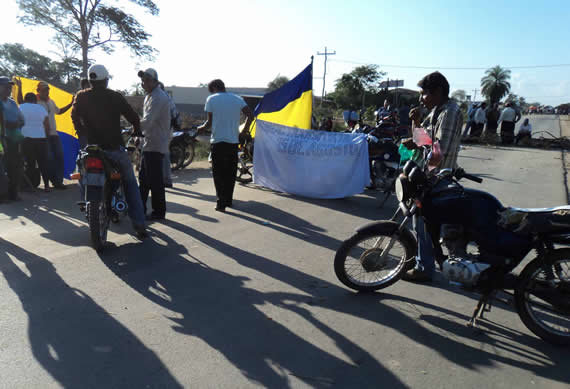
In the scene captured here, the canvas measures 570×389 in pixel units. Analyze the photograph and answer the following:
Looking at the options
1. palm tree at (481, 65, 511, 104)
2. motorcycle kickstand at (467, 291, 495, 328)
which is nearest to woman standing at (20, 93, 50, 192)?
motorcycle kickstand at (467, 291, 495, 328)

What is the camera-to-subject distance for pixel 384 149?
7.50 m

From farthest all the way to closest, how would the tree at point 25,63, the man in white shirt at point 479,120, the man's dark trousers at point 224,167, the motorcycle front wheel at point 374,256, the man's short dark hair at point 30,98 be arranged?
1. the tree at point 25,63
2. the man in white shirt at point 479,120
3. the man's short dark hair at point 30,98
4. the man's dark trousers at point 224,167
5. the motorcycle front wheel at point 374,256

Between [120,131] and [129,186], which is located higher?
[120,131]

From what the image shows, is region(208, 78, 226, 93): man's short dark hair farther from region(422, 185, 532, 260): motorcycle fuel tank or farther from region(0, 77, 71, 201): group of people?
region(422, 185, 532, 260): motorcycle fuel tank

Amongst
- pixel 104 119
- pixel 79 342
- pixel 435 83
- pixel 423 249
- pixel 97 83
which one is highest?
pixel 435 83

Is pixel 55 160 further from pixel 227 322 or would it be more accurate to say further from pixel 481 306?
pixel 481 306

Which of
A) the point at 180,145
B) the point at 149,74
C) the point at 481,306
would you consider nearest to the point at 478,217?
the point at 481,306

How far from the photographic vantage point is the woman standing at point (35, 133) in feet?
22.3

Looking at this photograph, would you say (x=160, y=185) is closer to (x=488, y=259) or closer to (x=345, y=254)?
(x=345, y=254)

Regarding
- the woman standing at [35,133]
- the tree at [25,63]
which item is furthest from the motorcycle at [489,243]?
the tree at [25,63]

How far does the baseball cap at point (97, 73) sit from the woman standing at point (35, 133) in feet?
10.6

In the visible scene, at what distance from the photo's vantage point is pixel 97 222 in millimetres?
4184

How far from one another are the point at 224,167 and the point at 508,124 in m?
17.1

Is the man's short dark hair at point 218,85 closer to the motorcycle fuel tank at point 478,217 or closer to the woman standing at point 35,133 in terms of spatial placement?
the woman standing at point 35,133
